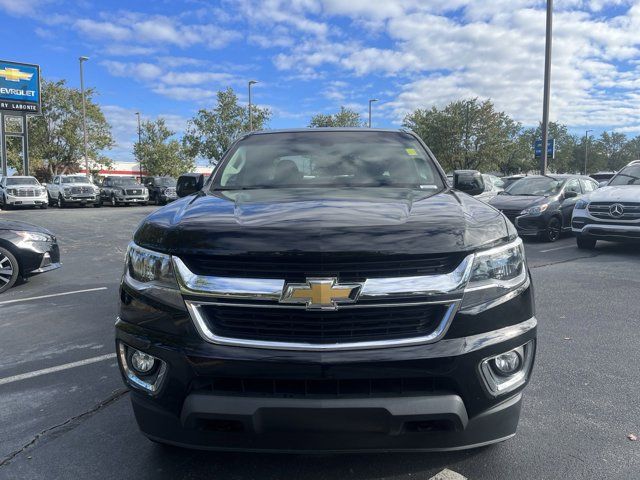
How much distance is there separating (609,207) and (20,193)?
27.1 m

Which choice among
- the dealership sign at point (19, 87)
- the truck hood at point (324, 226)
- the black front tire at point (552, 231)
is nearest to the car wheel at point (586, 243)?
the black front tire at point (552, 231)

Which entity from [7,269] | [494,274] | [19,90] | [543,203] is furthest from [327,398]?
[19,90]

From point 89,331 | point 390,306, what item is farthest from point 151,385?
point 89,331

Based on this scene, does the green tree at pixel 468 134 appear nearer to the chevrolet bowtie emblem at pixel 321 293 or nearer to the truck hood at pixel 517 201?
the truck hood at pixel 517 201

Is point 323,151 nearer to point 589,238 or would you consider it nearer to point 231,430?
point 231,430

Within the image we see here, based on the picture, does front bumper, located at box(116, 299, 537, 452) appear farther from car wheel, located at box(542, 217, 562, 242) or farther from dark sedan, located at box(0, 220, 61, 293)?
car wheel, located at box(542, 217, 562, 242)

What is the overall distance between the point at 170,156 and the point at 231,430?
2150 inches

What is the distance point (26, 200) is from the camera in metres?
26.7

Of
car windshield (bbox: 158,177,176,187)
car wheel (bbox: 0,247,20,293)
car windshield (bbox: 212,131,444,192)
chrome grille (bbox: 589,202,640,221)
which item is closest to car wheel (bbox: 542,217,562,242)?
chrome grille (bbox: 589,202,640,221)

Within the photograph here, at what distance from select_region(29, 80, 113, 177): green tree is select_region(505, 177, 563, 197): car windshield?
141 ft

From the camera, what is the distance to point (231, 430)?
6.94 ft

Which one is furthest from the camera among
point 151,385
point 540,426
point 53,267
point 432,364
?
point 53,267

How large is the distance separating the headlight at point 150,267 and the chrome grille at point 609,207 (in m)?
9.37

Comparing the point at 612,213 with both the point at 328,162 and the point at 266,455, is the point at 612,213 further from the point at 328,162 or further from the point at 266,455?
the point at 266,455
